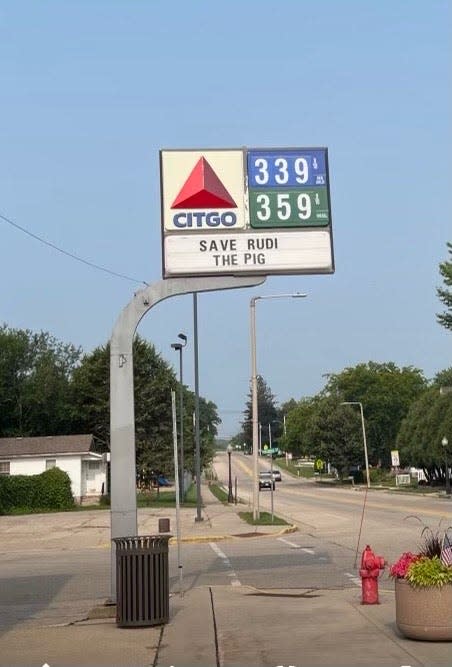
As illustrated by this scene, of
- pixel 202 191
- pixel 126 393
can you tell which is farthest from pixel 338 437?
pixel 126 393

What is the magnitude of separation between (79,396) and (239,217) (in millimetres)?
56918

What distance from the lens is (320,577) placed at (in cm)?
1531

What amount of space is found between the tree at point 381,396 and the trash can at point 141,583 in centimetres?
9692

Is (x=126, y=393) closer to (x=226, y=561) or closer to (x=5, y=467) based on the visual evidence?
(x=226, y=561)

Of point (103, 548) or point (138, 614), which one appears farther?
point (103, 548)

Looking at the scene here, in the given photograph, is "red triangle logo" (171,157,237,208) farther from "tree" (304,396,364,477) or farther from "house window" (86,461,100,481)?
"tree" (304,396,364,477)

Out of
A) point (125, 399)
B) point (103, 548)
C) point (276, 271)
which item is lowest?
point (103, 548)

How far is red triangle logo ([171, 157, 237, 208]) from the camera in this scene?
1205 cm

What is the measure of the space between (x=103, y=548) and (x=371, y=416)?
287 feet

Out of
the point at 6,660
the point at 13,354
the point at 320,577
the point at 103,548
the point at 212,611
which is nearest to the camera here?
the point at 6,660

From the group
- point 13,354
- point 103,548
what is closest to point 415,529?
point 103,548

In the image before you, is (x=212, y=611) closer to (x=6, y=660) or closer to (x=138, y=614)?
(x=138, y=614)

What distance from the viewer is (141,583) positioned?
10016 mm

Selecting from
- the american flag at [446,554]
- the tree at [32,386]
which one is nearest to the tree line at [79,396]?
the tree at [32,386]
